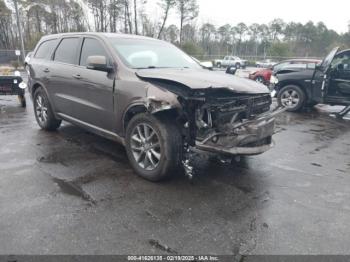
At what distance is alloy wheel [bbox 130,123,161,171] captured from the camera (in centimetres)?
364

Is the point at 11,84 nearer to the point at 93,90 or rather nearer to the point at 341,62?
the point at 93,90

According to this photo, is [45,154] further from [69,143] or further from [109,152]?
[109,152]

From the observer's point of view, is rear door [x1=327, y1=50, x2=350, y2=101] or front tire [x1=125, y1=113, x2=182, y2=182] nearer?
front tire [x1=125, y1=113, x2=182, y2=182]

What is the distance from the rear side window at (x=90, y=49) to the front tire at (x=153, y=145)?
49.5 inches

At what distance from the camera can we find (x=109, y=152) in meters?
4.77

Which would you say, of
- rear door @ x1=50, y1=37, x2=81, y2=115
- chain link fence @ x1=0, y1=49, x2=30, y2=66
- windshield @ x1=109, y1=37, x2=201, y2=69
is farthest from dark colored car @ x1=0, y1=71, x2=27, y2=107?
chain link fence @ x1=0, y1=49, x2=30, y2=66

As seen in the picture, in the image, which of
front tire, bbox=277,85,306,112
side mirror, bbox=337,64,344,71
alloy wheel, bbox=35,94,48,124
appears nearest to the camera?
alloy wheel, bbox=35,94,48,124

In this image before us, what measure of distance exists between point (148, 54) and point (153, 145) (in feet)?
5.16

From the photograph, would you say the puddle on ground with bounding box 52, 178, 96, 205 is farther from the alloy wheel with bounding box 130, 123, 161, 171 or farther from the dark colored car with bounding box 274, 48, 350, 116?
the dark colored car with bounding box 274, 48, 350, 116

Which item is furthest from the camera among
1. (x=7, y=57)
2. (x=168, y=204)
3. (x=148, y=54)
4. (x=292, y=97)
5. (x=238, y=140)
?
(x=7, y=57)

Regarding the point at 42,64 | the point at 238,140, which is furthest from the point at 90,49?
the point at 238,140

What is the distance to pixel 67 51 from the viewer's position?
16.6 feet

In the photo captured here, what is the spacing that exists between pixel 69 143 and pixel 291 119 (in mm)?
5916

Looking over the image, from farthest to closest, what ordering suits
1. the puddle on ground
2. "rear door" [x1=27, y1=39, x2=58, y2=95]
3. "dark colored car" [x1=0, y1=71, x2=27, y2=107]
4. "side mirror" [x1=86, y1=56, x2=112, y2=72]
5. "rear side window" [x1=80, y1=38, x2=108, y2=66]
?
"dark colored car" [x1=0, y1=71, x2=27, y2=107] < "rear door" [x1=27, y1=39, x2=58, y2=95] < "rear side window" [x1=80, y1=38, x2=108, y2=66] < "side mirror" [x1=86, y1=56, x2=112, y2=72] < the puddle on ground
